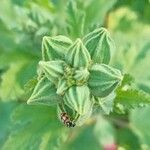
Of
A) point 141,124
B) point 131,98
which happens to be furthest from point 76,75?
point 141,124

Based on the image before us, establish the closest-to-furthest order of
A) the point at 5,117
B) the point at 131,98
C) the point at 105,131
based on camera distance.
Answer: the point at 131,98
the point at 105,131
the point at 5,117

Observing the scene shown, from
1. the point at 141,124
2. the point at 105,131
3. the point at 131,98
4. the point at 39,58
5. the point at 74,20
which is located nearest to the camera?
the point at 131,98

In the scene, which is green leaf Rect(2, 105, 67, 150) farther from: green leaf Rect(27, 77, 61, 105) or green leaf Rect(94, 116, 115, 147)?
green leaf Rect(94, 116, 115, 147)

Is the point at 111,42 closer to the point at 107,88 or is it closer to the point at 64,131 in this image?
the point at 107,88

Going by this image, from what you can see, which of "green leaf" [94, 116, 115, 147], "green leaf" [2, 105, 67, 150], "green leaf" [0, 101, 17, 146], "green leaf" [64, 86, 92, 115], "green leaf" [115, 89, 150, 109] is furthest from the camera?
"green leaf" [0, 101, 17, 146]

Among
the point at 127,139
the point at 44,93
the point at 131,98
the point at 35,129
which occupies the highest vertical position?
the point at 44,93

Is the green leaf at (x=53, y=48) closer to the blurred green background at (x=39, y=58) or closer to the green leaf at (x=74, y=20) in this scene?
the blurred green background at (x=39, y=58)

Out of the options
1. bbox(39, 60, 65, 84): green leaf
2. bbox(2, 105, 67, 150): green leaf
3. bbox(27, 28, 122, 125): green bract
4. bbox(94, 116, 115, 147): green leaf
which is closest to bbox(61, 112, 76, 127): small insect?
bbox(27, 28, 122, 125): green bract

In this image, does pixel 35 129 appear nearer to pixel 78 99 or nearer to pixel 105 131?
pixel 78 99
